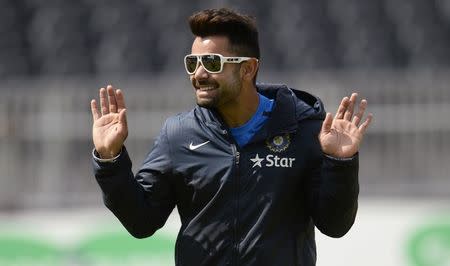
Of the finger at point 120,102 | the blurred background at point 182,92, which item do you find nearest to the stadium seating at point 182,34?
the blurred background at point 182,92

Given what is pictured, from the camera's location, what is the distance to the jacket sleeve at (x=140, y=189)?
13.3 feet

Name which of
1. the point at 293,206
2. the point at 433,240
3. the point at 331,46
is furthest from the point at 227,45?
the point at 331,46

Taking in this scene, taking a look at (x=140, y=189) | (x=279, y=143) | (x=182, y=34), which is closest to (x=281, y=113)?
(x=279, y=143)

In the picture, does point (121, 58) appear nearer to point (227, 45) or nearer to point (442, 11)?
point (442, 11)

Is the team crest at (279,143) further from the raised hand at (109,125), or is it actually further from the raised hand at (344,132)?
the raised hand at (109,125)

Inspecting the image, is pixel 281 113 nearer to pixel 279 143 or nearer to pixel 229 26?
pixel 279 143

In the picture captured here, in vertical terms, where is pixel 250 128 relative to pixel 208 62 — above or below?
below

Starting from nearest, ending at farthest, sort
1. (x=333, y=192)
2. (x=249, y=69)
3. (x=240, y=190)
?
(x=333, y=192)
(x=240, y=190)
(x=249, y=69)

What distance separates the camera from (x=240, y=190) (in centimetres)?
413

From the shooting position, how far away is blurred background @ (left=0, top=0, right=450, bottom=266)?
28.5ft

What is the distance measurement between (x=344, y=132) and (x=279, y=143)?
264 mm

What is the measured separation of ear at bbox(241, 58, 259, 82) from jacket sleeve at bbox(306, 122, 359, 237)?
36 centimetres

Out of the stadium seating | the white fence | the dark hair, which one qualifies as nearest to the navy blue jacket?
the dark hair

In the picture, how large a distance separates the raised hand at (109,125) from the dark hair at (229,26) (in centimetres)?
38
